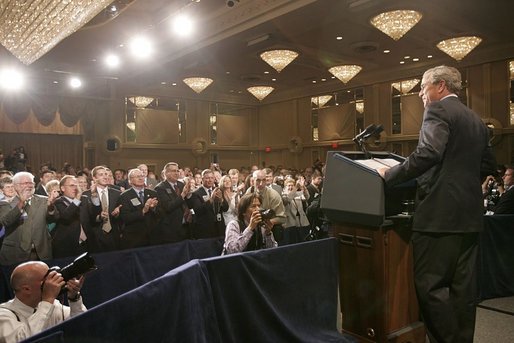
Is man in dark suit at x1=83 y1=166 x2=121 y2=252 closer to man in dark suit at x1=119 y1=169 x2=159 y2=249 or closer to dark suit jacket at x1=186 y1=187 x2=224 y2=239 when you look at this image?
man in dark suit at x1=119 y1=169 x2=159 y2=249

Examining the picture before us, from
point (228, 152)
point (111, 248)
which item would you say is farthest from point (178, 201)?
point (228, 152)

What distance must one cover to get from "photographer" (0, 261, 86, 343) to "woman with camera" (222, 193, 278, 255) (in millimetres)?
1205

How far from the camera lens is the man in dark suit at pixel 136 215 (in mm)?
4531

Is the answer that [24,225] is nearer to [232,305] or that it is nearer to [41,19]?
[41,19]

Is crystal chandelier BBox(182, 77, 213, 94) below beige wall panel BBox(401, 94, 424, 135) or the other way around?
the other way around

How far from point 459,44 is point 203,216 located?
6536 mm

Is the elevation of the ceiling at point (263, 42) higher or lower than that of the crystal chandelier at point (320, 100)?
higher

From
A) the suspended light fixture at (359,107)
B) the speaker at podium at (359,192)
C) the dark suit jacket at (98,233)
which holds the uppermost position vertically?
the suspended light fixture at (359,107)

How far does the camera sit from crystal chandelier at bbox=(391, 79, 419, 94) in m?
11.8

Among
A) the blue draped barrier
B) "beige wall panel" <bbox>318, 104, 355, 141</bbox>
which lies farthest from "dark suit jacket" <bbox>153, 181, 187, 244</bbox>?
"beige wall panel" <bbox>318, 104, 355, 141</bbox>

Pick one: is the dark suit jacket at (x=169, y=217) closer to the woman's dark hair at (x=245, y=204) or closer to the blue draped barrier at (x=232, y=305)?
the woman's dark hair at (x=245, y=204)

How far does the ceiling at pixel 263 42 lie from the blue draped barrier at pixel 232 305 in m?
4.96

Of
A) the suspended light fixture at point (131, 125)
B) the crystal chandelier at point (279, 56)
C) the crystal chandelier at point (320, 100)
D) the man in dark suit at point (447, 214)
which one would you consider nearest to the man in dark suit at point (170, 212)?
the man in dark suit at point (447, 214)

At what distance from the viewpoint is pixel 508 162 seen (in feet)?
33.1
